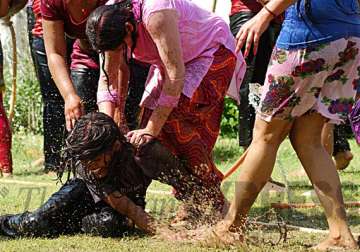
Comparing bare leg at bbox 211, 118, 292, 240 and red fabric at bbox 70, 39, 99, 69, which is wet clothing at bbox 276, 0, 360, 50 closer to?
bare leg at bbox 211, 118, 292, 240

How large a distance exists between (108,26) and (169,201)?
1575 millimetres

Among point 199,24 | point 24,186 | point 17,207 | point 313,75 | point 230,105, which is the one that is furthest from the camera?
point 230,105

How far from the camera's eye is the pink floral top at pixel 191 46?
4711mm

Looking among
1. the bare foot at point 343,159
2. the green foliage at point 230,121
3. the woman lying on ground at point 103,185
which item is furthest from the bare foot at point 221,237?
the green foliage at point 230,121

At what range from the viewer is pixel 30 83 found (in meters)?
10.4

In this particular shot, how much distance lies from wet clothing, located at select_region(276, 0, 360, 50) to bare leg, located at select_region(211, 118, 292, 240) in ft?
1.21

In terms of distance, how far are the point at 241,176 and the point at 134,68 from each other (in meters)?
1.47

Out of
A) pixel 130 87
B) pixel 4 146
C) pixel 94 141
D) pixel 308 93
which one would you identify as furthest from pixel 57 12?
pixel 4 146

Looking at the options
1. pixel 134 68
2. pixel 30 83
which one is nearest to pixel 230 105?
pixel 30 83

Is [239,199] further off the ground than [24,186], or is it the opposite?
[239,199]

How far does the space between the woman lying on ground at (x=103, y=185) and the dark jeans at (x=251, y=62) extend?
1.79 meters

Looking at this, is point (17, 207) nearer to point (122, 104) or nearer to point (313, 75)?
point (122, 104)

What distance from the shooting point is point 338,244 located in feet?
13.9

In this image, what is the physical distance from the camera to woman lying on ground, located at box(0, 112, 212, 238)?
448 cm
